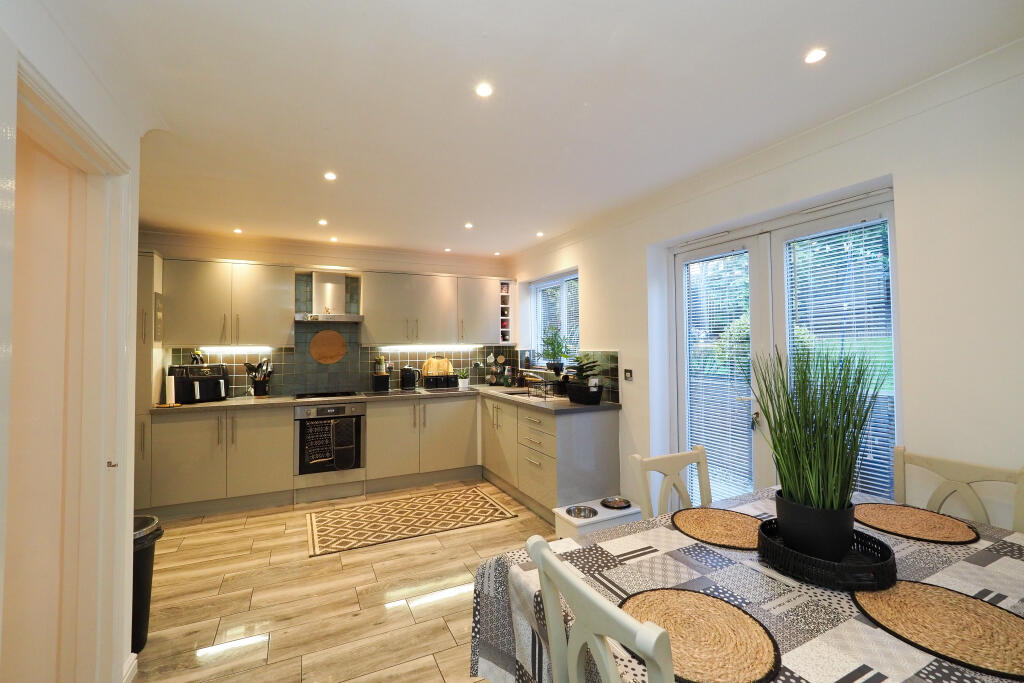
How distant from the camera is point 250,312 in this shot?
409 cm

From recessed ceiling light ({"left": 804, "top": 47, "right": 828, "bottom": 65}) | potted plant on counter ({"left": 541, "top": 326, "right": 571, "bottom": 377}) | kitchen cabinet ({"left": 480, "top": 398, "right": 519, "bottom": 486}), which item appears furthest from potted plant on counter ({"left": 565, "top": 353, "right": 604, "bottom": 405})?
recessed ceiling light ({"left": 804, "top": 47, "right": 828, "bottom": 65})

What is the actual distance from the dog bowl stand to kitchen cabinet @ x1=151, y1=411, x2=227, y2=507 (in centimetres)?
287

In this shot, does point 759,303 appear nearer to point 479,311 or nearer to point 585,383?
point 585,383

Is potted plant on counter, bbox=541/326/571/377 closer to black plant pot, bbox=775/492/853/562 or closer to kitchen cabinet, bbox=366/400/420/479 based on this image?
kitchen cabinet, bbox=366/400/420/479

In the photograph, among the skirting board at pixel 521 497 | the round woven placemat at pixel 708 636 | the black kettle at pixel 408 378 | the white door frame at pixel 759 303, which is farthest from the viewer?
the black kettle at pixel 408 378

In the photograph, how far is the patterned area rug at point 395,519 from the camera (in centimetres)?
317

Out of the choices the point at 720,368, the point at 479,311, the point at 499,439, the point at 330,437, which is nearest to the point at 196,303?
the point at 330,437

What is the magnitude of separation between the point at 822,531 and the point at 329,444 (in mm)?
3862

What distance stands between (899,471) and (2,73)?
310 centimetres

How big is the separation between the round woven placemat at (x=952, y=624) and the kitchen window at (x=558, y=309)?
318cm

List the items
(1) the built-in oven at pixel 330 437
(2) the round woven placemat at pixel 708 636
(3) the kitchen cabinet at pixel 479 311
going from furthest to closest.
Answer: (3) the kitchen cabinet at pixel 479 311 < (1) the built-in oven at pixel 330 437 < (2) the round woven placemat at pixel 708 636

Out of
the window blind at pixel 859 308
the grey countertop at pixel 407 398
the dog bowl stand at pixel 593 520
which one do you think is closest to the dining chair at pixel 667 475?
the window blind at pixel 859 308

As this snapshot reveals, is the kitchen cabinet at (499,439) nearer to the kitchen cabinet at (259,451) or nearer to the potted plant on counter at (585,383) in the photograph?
the potted plant on counter at (585,383)

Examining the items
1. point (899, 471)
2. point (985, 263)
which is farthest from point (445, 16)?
point (899, 471)
